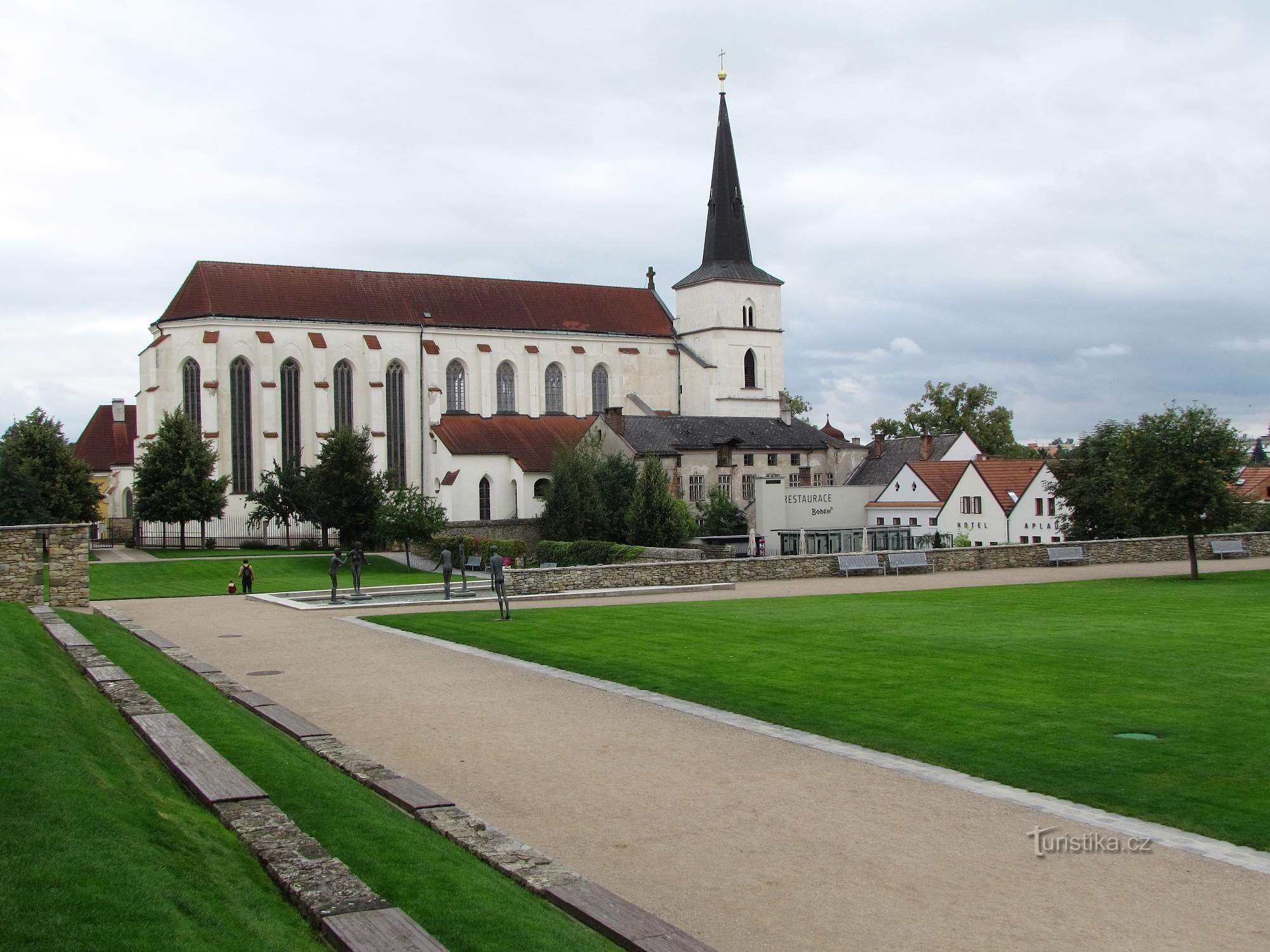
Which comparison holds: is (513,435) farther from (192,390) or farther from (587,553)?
(587,553)

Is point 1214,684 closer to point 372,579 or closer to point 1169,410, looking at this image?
point 1169,410

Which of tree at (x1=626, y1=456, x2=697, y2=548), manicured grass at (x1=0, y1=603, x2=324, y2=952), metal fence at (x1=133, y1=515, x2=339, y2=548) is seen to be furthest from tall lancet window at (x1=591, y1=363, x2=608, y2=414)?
manicured grass at (x1=0, y1=603, x2=324, y2=952)

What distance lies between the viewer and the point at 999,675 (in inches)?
589

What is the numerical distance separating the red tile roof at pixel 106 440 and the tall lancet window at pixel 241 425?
13.0 meters

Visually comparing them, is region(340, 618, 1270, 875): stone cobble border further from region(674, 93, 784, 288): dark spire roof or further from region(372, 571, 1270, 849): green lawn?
region(674, 93, 784, 288): dark spire roof

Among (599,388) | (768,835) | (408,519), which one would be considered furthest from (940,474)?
(768,835)

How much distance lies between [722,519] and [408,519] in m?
16.6

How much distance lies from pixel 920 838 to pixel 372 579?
36.1 m

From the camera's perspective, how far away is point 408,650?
19.5 metres

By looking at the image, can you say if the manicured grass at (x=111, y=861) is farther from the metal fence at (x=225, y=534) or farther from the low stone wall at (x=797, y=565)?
the metal fence at (x=225, y=534)

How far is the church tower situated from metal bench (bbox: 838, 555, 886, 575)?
3919 centimetres

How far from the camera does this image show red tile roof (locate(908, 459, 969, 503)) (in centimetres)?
6131

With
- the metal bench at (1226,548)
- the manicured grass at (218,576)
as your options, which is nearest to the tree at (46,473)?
the manicured grass at (218,576)

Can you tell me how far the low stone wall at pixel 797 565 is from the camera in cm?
3186
